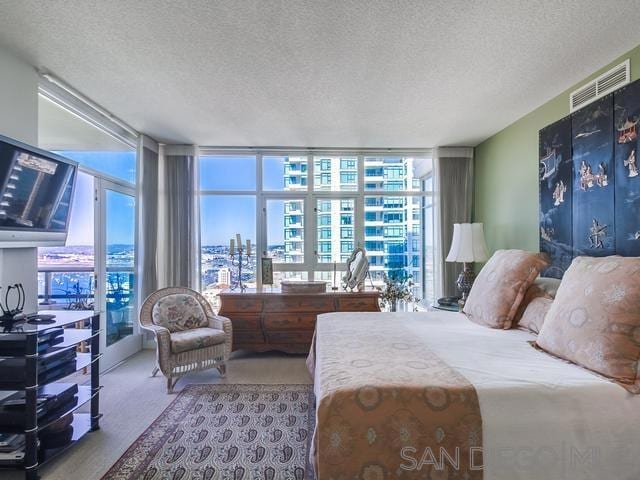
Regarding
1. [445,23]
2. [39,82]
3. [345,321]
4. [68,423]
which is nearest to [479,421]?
[345,321]

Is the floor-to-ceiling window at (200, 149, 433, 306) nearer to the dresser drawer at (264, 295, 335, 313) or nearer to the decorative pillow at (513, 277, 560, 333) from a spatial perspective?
the dresser drawer at (264, 295, 335, 313)

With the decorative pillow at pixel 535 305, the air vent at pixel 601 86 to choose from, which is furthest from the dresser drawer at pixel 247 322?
the air vent at pixel 601 86

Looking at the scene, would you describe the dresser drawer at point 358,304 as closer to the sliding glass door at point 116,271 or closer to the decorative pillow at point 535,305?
the decorative pillow at point 535,305

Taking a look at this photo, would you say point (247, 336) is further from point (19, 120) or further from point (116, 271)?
point (19, 120)

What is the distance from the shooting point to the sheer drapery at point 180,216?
4.05 meters

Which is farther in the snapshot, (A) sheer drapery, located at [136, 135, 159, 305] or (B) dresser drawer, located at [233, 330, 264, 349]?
(A) sheer drapery, located at [136, 135, 159, 305]

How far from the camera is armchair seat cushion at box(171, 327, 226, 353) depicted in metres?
2.82

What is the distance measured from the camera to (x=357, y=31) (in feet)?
6.23

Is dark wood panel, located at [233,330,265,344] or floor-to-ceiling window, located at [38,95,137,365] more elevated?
floor-to-ceiling window, located at [38,95,137,365]

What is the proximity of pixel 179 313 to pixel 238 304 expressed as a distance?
2.03 feet

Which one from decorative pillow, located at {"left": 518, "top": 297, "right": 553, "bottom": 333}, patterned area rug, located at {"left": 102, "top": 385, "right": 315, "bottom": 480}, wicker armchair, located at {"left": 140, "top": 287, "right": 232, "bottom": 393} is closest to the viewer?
patterned area rug, located at {"left": 102, "top": 385, "right": 315, "bottom": 480}

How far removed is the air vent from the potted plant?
95.5 inches

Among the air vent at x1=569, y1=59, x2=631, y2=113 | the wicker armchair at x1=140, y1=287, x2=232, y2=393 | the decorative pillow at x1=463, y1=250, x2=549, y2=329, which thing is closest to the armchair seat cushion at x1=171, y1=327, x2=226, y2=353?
the wicker armchair at x1=140, y1=287, x2=232, y2=393

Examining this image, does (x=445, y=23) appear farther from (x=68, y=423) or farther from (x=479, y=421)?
(x=68, y=423)
